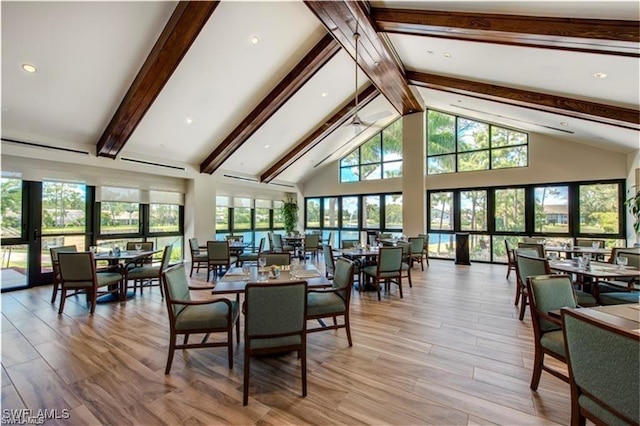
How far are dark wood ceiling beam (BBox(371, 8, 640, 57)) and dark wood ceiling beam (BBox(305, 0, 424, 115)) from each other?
28 cm

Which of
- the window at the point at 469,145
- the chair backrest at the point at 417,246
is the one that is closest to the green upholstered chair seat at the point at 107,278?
the chair backrest at the point at 417,246

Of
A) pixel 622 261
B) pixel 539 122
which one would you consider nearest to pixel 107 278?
pixel 622 261

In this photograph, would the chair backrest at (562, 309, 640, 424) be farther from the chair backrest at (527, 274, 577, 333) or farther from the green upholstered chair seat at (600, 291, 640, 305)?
the green upholstered chair seat at (600, 291, 640, 305)

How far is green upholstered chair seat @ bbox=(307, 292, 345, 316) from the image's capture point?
281 cm

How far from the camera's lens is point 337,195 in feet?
35.2

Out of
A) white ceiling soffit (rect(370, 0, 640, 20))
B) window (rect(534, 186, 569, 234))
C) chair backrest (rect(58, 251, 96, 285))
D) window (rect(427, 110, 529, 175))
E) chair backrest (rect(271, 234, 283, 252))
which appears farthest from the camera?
chair backrest (rect(271, 234, 283, 252))

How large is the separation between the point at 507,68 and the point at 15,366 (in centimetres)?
710

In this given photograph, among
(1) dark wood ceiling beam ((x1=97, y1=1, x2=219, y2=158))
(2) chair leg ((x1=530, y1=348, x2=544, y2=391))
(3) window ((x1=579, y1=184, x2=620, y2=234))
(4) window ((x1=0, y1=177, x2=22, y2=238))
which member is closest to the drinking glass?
(2) chair leg ((x1=530, y1=348, x2=544, y2=391))

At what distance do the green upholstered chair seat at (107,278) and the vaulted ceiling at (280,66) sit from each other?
8.97 feet

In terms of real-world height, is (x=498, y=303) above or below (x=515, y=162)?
below

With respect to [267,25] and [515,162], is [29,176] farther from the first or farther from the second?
[515,162]

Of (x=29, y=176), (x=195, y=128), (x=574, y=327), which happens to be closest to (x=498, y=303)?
(x=574, y=327)

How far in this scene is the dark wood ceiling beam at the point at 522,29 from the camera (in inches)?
113

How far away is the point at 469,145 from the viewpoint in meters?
8.12
